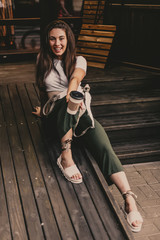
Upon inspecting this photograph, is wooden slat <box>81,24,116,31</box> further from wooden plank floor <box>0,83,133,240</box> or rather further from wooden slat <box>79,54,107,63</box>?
wooden plank floor <box>0,83,133,240</box>

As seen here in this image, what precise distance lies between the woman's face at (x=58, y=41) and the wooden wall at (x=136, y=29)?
10.6 ft

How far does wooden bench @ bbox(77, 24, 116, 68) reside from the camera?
588 centimetres

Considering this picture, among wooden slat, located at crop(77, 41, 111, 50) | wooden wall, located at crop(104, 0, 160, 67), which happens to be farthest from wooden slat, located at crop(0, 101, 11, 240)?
wooden wall, located at crop(104, 0, 160, 67)

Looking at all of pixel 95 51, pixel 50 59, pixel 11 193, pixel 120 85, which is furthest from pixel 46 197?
pixel 95 51

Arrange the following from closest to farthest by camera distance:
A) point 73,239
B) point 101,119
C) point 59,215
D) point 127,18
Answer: point 73,239 < point 59,215 < point 101,119 < point 127,18

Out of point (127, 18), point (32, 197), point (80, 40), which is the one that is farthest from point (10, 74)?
point (32, 197)

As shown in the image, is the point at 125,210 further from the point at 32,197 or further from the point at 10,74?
the point at 10,74

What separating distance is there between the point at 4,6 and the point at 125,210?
6.37 meters

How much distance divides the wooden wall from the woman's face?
10.6ft

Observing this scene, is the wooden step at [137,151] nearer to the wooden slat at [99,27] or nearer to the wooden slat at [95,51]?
the wooden slat at [95,51]

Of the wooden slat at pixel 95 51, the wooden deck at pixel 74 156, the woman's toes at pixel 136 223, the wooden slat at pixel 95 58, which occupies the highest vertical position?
the wooden slat at pixel 95 51

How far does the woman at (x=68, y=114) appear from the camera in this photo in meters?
2.74

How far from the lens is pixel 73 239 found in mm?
2293

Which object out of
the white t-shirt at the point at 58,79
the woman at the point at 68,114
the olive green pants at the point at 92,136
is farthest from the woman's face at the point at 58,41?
the olive green pants at the point at 92,136
